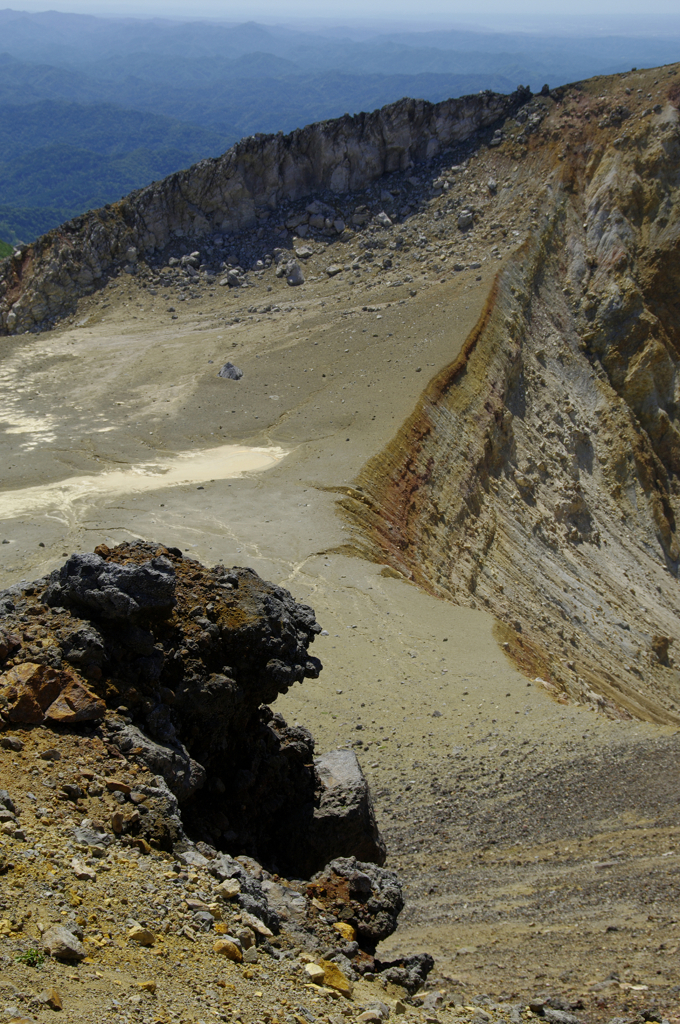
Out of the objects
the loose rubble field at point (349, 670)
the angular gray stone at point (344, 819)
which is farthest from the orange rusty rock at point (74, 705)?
the angular gray stone at point (344, 819)

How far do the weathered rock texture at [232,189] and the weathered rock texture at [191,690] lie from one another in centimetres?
2957

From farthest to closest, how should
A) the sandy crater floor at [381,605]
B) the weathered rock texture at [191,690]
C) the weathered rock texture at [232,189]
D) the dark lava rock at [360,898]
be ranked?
the weathered rock texture at [232,189], the sandy crater floor at [381,605], the dark lava rock at [360,898], the weathered rock texture at [191,690]

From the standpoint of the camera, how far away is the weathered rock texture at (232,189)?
34.4 meters

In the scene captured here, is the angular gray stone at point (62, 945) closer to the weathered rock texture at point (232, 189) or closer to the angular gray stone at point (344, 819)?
the angular gray stone at point (344, 819)

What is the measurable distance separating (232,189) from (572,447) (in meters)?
19.8

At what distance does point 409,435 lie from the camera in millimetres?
21266

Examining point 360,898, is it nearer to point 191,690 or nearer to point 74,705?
point 191,690

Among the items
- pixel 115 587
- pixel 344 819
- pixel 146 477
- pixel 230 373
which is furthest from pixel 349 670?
pixel 230 373

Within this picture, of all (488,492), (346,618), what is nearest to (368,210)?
(488,492)

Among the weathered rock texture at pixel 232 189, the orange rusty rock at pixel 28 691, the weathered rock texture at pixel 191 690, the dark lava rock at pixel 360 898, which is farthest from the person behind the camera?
the weathered rock texture at pixel 232 189

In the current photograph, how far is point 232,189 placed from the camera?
36250 mm

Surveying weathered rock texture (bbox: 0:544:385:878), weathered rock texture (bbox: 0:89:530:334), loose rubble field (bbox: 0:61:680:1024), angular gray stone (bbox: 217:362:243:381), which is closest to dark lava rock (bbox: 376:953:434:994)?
loose rubble field (bbox: 0:61:680:1024)

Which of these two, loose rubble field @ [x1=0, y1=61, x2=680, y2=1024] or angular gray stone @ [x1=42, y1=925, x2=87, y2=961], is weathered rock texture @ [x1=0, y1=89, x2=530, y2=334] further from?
angular gray stone @ [x1=42, y1=925, x2=87, y2=961]

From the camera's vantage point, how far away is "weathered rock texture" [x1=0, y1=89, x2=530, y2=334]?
113 ft
